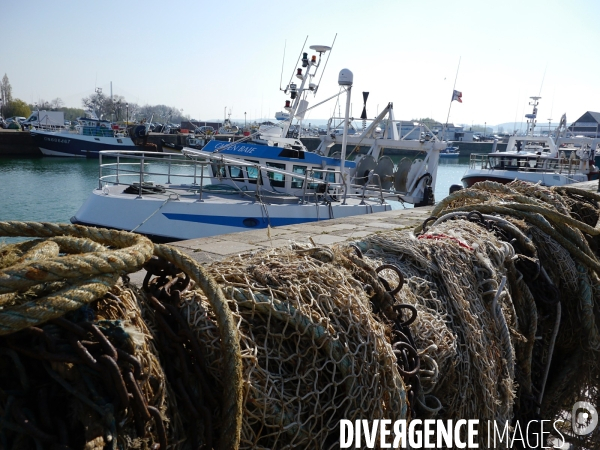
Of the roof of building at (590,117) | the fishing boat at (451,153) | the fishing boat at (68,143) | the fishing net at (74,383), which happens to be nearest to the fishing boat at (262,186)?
the fishing net at (74,383)

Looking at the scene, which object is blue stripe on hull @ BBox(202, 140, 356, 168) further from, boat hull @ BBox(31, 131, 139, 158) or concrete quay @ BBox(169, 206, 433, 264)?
boat hull @ BBox(31, 131, 139, 158)

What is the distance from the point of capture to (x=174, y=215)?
11008 millimetres

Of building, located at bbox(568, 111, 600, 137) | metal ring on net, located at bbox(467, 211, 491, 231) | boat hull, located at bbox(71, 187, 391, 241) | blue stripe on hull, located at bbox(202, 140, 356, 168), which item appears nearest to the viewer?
metal ring on net, located at bbox(467, 211, 491, 231)

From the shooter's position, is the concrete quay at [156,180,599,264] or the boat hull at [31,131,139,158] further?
the boat hull at [31,131,139,158]

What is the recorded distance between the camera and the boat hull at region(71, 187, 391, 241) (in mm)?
10945

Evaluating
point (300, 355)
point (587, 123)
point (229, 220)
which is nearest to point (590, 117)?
point (587, 123)

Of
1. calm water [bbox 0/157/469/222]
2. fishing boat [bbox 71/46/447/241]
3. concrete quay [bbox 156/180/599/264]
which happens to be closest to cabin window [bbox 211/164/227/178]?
fishing boat [bbox 71/46/447/241]

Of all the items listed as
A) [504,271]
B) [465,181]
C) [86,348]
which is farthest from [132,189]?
[465,181]

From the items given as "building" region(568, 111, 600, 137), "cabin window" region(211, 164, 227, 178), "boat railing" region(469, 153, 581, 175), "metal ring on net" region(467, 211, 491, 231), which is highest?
"building" region(568, 111, 600, 137)

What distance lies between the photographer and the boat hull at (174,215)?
10.9 metres

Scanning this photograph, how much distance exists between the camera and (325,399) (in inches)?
76.9

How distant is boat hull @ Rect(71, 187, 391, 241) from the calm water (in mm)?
6498

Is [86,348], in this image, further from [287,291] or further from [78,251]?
[287,291]

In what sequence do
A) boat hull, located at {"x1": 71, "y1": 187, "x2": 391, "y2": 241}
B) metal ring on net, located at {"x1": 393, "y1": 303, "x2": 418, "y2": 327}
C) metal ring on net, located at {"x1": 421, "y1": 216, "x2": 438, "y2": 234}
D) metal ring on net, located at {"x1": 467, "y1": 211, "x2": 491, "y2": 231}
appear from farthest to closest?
boat hull, located at {"x1": 71, "y1": 187, "x2": 391, "y2": 241} → metal ring on net, located at {"x1": 421, "y1": 216, "x2": 438, "y2": 234} → metal ring on net, located at {"x1": 467, "y1": 211, "x2": 491, "y2": 231} → metal ring on net, located at {"x1": 393, "y1": 303, "x2": 418, "y2": 327}
